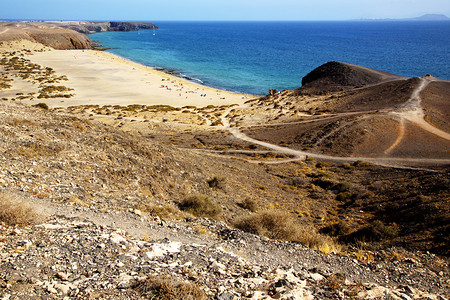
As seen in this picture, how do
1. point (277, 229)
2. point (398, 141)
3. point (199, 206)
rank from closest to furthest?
1. point (277, 229)
2. point (199, 206)
3. point (398, 141)

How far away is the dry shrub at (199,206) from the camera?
48.2 feet

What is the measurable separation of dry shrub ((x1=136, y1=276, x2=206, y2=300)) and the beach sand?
53074 mm

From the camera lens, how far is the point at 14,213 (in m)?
8.87

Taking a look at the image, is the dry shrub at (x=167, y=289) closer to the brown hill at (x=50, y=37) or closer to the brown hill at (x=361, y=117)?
the brown hill at (x=361, y=117)

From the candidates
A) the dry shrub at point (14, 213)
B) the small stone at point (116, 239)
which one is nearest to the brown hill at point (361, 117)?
the small stone at point (116, 239)

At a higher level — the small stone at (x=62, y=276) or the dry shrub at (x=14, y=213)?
the dry shrub at (x=14, y=213)

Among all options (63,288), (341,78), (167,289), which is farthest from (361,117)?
(63,288)

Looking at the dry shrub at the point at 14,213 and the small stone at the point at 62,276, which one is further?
the dry shrub at the point at 14,213

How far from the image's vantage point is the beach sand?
195 ft

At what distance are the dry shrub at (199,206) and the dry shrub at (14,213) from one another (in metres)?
6.88

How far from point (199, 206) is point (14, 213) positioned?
777 centimetres

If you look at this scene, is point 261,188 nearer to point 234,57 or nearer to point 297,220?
point 297,220

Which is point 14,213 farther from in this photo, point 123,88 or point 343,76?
point 343,76

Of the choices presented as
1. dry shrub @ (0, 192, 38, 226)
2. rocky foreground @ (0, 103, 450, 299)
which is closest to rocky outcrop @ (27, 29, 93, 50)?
rocky foreground @ (0, 103, 450, 299)
